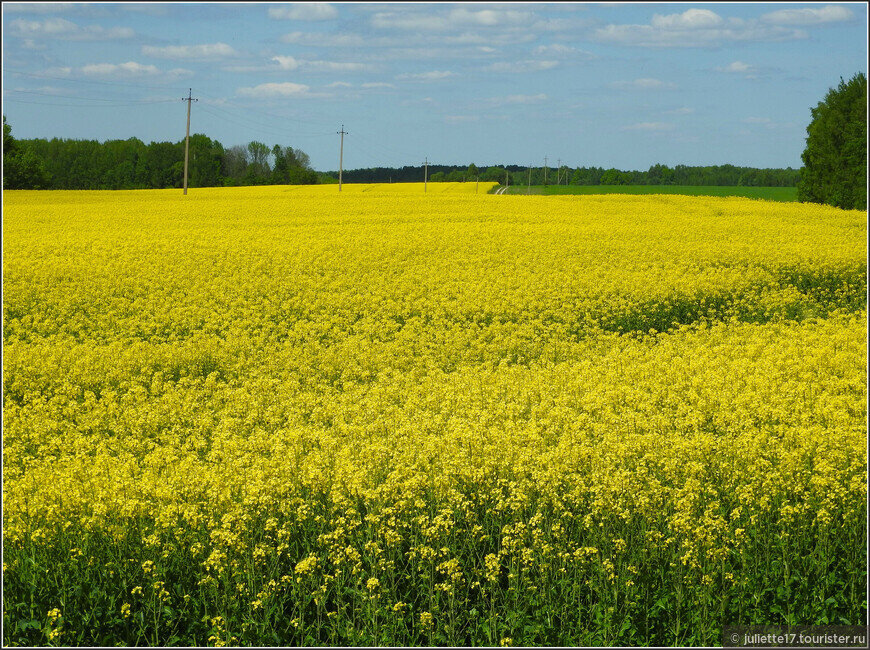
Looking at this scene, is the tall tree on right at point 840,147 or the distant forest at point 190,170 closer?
the tall tree on right at point 840,147

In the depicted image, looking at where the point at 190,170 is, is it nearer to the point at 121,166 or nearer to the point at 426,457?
the point at 121,166

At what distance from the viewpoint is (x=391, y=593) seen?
5.57 metres

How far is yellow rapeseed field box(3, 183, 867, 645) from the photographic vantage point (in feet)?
17.6

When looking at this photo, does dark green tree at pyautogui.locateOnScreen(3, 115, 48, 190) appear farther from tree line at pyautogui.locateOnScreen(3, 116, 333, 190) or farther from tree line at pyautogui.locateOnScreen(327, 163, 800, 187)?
tree line at pyautogui.locateOnScreen(327, 163, 800, 187)

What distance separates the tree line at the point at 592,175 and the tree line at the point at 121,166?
12318mm

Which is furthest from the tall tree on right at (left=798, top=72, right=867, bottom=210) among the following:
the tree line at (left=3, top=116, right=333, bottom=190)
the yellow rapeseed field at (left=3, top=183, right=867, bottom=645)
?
the tree line at (left=3, top=116, right=333, bottom=190)

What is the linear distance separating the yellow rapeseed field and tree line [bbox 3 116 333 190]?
1901 inches

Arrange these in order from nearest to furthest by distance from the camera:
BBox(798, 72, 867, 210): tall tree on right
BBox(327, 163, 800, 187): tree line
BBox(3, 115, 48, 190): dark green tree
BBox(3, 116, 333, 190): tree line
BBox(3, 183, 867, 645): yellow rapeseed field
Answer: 1. BBox(3, 183, 867, 645): yellow rapeseed field
2. BBox(798, 72, 867, 210): tall tree on right
3. BBox(3, 115, 48, 190): dark green tree
4. BBox(3, 116, 333, 190): tree line
5. BBox(327, 163, 800, 187): tree line

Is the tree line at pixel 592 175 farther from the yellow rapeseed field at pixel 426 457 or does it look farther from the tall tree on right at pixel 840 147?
the yellow rapeseed field at pixel 426 457

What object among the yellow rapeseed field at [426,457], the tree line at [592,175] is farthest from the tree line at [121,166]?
the yellow rapeseed field at [426,457]

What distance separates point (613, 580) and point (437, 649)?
1419 mm

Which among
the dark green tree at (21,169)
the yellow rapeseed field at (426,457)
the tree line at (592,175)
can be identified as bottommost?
the yellow rapeseed field at (426,457)

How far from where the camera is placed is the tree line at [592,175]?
7644 cm

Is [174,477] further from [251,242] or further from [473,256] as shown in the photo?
[251,242]
